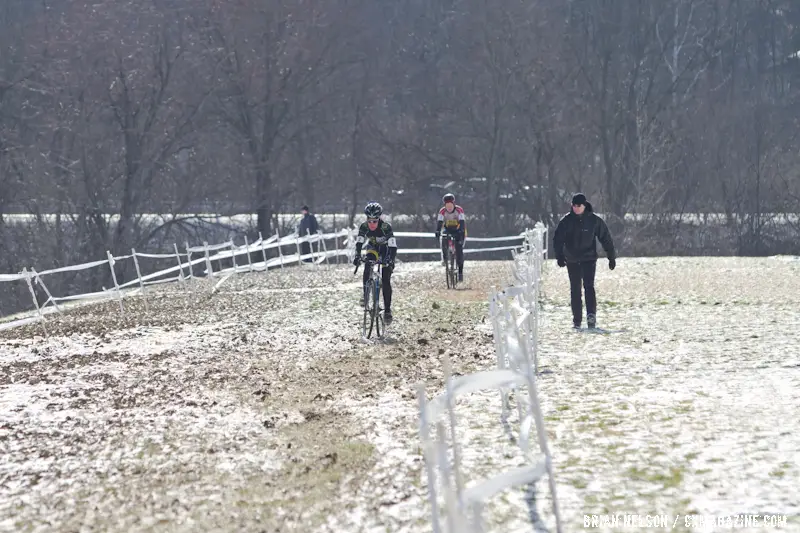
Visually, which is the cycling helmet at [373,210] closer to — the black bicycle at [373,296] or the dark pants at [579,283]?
the black bicycle at [373,296]

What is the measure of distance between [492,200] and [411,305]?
32074 millimetres

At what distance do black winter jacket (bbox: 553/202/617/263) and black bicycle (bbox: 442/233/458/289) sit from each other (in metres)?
8.60

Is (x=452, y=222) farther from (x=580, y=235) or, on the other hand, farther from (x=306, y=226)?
(x=306, y=226)

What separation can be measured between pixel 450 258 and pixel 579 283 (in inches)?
347

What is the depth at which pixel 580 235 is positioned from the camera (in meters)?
16.6

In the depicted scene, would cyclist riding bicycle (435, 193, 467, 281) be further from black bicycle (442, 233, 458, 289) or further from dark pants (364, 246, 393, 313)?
dark pants (364, 246, 393, 313)

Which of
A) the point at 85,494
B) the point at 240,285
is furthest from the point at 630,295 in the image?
the point at 85,494

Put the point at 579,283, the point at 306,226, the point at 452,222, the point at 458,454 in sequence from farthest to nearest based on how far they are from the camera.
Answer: the point at 306,226, the point at 452,222, the point at 579,283, the point at 458,454

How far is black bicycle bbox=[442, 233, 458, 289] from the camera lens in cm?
2523

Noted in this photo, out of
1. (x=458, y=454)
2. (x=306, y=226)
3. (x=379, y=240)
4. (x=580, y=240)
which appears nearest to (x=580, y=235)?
(x=580, y=240)

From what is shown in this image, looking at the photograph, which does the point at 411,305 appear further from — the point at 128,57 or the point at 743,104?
the point at 743,104

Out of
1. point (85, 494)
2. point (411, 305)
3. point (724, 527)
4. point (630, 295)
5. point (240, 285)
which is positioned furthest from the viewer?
point (240, 285)

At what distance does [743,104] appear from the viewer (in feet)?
187

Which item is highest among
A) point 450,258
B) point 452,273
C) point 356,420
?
point 450,258
